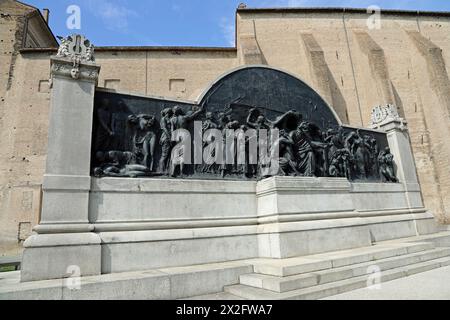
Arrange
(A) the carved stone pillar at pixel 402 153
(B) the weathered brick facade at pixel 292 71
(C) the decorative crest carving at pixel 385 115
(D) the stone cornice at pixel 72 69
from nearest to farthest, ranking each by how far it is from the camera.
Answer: (D) the stone cornice at pixel 72 69 < (A) the carved stone pillar at pixel 402 153 < (C) the decorative crest carving at pixel 385 115 < (B) the weathered brick facade at pixel 292 71

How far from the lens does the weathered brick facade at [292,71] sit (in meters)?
21.0

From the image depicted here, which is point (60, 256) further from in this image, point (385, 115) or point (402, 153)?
point (385, 115)

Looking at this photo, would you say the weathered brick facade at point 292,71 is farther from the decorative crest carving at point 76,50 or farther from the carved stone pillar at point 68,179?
the carved stone pillar at point 68,179

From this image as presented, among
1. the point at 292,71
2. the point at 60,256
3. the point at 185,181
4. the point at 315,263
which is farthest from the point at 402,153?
the point at 292,71

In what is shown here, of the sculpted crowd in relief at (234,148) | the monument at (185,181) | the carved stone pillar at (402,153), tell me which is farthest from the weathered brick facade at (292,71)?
the monument at (185,181)

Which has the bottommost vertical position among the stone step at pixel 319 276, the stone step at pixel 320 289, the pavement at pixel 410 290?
the pavement at pixel 410 290

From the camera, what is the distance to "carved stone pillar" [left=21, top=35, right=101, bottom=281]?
443 cm

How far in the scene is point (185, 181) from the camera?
599 centimetres

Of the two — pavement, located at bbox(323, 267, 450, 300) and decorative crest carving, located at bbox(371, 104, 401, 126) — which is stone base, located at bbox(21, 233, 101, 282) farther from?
decorative crest carving, located at bbox(371, 104, 401, 126)

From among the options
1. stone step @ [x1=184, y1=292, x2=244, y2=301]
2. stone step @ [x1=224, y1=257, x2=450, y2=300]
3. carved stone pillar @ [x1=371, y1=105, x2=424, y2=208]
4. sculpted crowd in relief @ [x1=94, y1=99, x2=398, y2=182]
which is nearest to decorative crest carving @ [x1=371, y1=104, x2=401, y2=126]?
carved stone pillar @ [x1=371, y1=105, x2=424, y2=208]

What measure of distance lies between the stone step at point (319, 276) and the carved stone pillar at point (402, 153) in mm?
4865

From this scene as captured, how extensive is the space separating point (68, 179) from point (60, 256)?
1.24 metres

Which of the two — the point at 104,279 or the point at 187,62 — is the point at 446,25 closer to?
the point at 187,62
